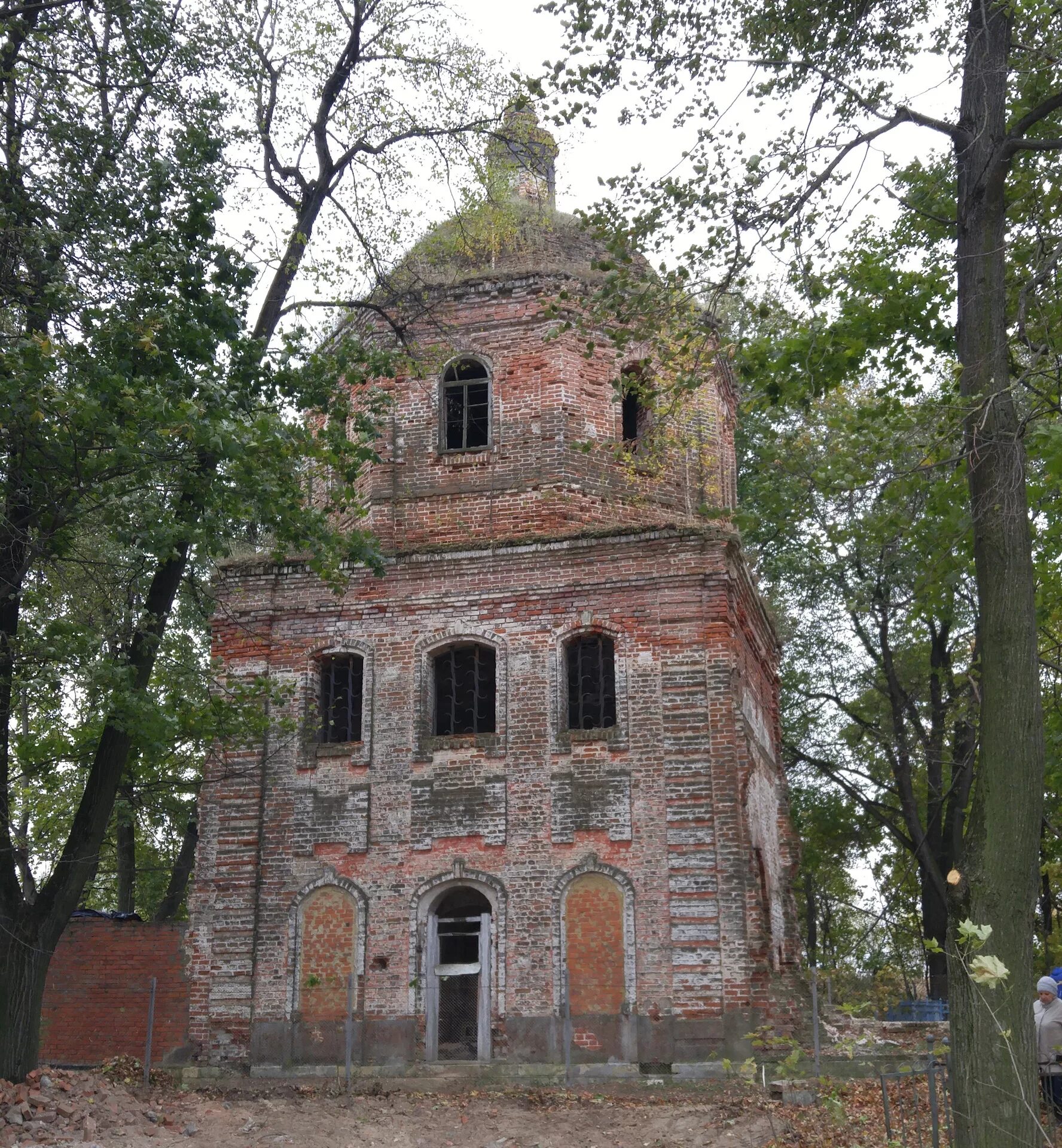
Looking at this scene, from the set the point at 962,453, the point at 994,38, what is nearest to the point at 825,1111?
the point at 962,453

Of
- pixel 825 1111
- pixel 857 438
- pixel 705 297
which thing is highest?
pixel 705 297

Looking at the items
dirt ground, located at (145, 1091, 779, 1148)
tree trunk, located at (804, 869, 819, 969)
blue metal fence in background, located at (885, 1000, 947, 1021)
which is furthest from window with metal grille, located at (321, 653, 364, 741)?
tree trunk, located at (804, 869, 819, 969)

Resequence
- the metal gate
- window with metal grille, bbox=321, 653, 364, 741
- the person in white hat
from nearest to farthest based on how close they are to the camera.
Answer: the person in white hat
the metal gate
window with metal grille, bbox=321, 653, 364, 741

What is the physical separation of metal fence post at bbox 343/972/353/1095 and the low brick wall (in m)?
2.86

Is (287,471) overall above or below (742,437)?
below

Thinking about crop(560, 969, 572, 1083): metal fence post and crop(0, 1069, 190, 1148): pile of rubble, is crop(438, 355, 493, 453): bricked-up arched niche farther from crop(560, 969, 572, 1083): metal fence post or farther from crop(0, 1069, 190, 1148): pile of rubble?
crop(0, 1069, 190, 1148): pile of rubble

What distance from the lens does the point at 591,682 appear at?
1638 cm

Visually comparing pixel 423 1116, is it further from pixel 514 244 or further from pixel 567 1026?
pixel 514 244

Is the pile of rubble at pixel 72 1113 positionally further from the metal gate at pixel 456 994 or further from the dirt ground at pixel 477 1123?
the metal gate at pixel 456 994

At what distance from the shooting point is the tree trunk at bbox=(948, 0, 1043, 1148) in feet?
24.6

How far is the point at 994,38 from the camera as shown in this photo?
9477mm

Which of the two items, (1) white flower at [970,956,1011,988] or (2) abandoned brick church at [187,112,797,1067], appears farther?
(2) abandoned brick church at [187,112,797,1067]

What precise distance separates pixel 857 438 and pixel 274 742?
9642 mm

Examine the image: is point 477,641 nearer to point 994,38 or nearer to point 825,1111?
point 825,1111
